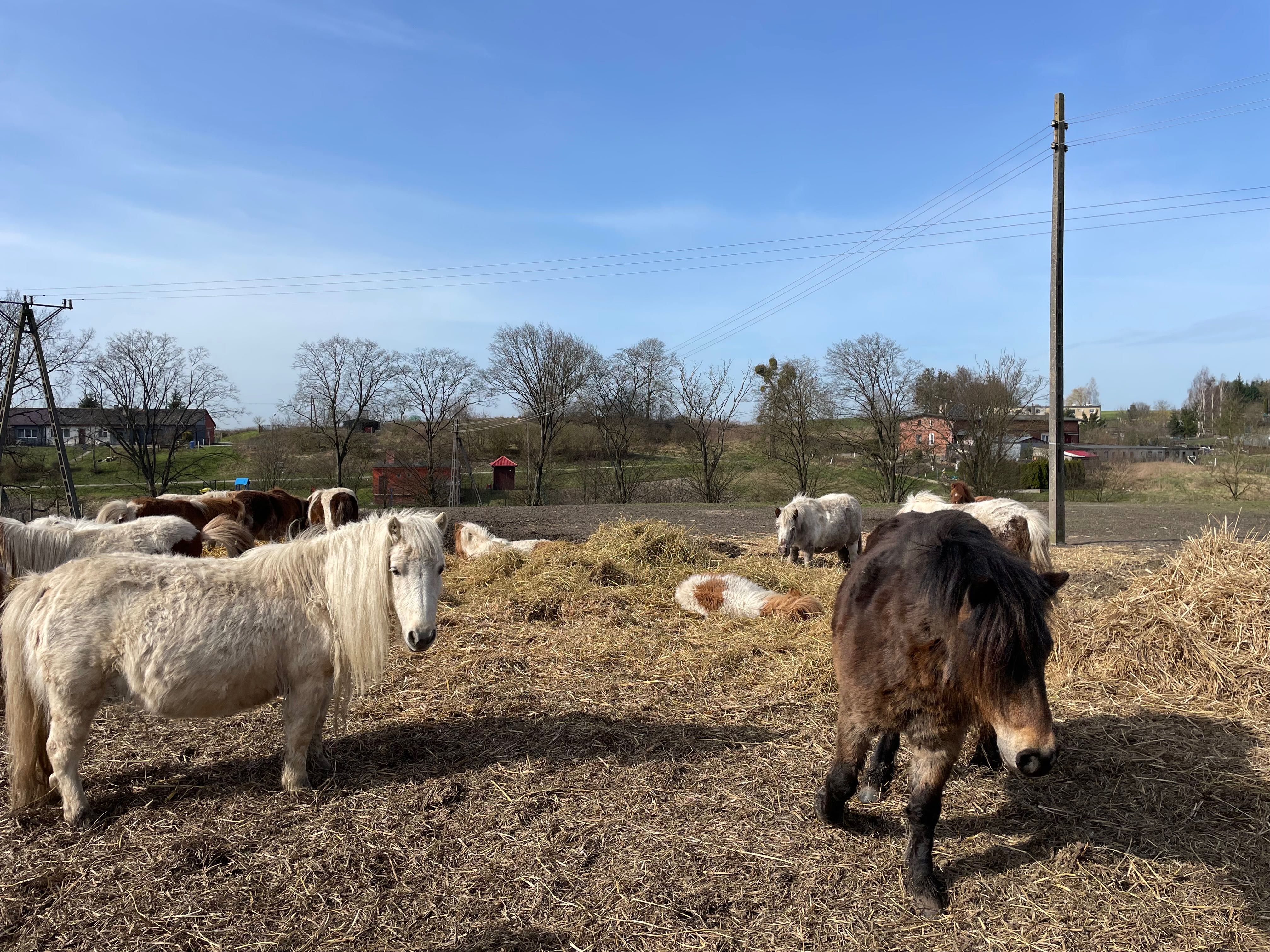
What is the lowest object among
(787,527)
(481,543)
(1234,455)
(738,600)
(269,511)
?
(738,600)

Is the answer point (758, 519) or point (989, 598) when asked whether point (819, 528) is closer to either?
point (758, 519)

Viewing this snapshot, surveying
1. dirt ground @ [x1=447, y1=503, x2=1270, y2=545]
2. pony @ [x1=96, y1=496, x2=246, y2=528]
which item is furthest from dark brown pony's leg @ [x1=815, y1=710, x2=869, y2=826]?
dirt ground @ [x1=447, y1=503, x2=1270, y2=545]

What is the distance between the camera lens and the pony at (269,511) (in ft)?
41.1

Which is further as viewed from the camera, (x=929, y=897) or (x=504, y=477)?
(x=504, y=477)

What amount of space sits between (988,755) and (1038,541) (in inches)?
153

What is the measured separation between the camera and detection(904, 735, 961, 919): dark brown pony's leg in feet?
9.76

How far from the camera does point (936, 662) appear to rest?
2.90m

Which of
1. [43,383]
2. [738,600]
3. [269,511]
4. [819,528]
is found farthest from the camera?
[43,383]

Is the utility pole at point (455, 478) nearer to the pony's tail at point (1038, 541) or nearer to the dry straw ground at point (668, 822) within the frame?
the pony's tail at point (1038, 541)

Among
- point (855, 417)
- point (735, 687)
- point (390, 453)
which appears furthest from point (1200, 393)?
point (735, 687)

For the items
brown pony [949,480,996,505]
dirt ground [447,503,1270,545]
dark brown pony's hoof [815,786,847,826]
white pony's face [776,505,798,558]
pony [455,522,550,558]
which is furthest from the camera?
dirt ground [447,503,1270,545]

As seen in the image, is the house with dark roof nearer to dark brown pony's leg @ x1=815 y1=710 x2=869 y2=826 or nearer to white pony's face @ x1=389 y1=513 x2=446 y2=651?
white pony's face @ x1=389 y1=513 x2=446 y2=651

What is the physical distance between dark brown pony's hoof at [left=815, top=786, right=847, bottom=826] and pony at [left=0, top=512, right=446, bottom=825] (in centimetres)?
214

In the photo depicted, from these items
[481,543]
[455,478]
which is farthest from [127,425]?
[481,543]
